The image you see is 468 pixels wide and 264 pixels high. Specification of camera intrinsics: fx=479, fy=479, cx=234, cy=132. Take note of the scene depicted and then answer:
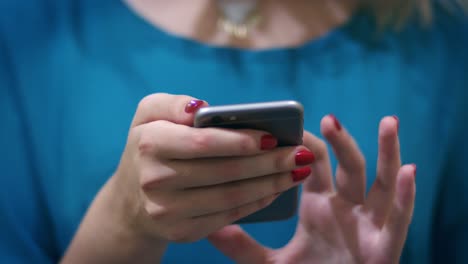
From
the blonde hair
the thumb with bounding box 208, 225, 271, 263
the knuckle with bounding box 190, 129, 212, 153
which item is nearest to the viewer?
the knuckle with bounding box 190, 129, 212, 153

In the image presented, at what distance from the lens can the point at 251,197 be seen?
0.96 ft

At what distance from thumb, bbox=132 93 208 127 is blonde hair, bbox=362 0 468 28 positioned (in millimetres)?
310

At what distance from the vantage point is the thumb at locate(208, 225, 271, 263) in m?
0.37

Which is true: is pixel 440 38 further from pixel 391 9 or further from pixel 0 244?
pixel 0 244

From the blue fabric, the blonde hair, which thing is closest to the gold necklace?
the blue fabric

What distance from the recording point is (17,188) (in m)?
0.44

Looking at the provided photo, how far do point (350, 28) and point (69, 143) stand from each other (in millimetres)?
306

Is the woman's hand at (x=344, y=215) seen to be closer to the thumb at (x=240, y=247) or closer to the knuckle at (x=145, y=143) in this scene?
the thumb at (x=240, y=247)

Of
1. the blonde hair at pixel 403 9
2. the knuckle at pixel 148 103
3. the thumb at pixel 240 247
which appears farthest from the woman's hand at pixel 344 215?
the blonde hair at pixel 403 9

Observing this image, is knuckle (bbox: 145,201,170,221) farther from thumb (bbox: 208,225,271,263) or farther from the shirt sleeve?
the shirt sleeve

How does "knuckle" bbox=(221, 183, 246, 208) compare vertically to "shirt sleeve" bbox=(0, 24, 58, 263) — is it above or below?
above

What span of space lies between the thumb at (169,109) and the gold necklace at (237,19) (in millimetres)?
177

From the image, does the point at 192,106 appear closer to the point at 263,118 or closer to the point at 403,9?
the point at 263,118

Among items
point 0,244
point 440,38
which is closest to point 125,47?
point 0,244
